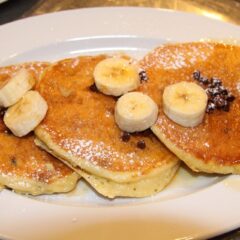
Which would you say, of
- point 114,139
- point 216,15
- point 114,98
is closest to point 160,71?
point 114,98

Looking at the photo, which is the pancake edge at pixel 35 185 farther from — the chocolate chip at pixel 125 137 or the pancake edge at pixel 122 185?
the chocolate chip at pixel 125 137

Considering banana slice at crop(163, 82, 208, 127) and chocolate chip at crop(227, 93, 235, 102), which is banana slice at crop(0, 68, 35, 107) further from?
chocolate chip at crop(227, 93, 235, 102)

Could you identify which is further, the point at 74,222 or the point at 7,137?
the point at 7,137

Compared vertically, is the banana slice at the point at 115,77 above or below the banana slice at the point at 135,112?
above

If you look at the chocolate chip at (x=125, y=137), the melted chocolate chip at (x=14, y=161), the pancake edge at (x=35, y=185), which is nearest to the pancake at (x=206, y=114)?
the chocolate chip at (x=125, y=137)

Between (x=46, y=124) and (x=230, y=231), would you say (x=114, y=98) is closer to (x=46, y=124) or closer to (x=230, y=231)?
(x=46, y=124)

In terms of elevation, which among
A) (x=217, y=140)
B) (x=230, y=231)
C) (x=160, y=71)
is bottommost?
(x=230, y=231)
